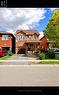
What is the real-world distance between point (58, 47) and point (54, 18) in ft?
6.57

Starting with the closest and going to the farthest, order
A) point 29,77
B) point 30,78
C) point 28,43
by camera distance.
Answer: point 30,78, point 29,77, point 28,43

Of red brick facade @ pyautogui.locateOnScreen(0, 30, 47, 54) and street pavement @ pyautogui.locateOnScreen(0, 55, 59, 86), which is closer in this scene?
street pavement @ pyautogui.locateOnScreen(0, 55, 59, 86)

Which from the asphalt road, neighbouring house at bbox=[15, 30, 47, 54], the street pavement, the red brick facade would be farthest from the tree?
the asphalt road

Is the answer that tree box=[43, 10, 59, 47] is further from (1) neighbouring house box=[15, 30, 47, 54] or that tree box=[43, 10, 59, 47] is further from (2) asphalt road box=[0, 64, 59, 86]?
(2) asphalt road box=[0, 64, 59, 86]

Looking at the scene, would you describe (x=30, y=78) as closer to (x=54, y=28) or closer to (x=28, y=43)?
(x=28, y=43)

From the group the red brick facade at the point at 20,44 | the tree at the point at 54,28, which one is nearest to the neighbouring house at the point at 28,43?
the red brick facade at the point at 20,44

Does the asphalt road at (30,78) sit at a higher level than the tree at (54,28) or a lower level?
lower

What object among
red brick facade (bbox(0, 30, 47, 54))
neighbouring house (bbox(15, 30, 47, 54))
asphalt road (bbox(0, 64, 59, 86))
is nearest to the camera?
asphalt road (bbox(0, 64, 59, 86))

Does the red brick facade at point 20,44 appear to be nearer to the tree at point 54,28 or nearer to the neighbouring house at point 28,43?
the neighbouring house at point 28,43

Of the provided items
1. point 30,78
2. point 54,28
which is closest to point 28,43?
point 54,28

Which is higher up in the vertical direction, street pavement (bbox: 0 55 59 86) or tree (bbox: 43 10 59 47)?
tree (bbox: 43 10 59 47)

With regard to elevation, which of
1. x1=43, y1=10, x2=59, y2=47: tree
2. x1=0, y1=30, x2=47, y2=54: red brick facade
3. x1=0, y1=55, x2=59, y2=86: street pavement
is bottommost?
x1=0, y1=55, x2=59, y2=86: street pavement

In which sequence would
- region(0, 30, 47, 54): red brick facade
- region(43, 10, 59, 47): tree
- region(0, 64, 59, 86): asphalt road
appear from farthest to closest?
region(43, 10, 59, 47): tree, region(0, 30, 47, 54): red brick facade, region(0, 64, 59, 86): asphalt road
